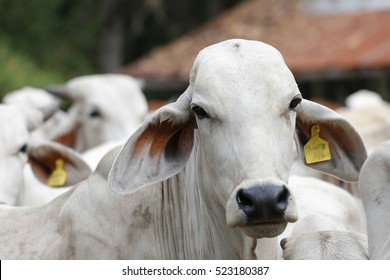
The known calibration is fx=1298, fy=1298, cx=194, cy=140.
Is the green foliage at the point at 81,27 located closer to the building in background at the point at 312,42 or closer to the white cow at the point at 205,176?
the building in background at the point at 312,42

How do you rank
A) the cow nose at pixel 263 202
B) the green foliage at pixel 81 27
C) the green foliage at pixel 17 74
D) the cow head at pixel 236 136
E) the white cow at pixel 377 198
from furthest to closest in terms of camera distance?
the green foliage at pixel 81 27 → the green foliage at pixel 17 74 → the white cow at pixel 377 198 → the cow head at pixel 236 136 → the cow nose at pixel 263 202

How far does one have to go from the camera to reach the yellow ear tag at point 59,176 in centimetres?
812

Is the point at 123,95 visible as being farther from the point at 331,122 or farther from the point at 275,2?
the point at 275,2

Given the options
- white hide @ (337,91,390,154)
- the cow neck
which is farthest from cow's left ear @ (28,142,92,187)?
white hide @ (337,91,390,154)

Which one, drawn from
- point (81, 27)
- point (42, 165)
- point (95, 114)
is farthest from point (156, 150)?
point (81, 27)

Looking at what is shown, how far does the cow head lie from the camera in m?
5.30

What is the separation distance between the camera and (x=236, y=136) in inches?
216

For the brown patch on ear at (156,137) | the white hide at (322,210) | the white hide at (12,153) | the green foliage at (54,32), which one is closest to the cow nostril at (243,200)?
the brown patch on ear at (156,137)

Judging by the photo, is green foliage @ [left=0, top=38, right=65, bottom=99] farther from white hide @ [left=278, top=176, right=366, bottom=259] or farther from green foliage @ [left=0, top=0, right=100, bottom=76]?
white hide @ [left=278, top=176, right=366, bottom=259]

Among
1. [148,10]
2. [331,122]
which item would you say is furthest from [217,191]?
[148,10]

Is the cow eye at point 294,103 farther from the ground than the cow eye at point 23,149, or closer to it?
farther from the ground

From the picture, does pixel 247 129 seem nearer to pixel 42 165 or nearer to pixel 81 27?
pixel 42 165

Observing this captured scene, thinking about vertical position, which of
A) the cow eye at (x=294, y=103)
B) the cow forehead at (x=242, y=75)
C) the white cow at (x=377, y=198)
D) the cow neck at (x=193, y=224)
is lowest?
the cow neck at (x=193, y=224)

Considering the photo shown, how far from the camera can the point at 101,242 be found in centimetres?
604
